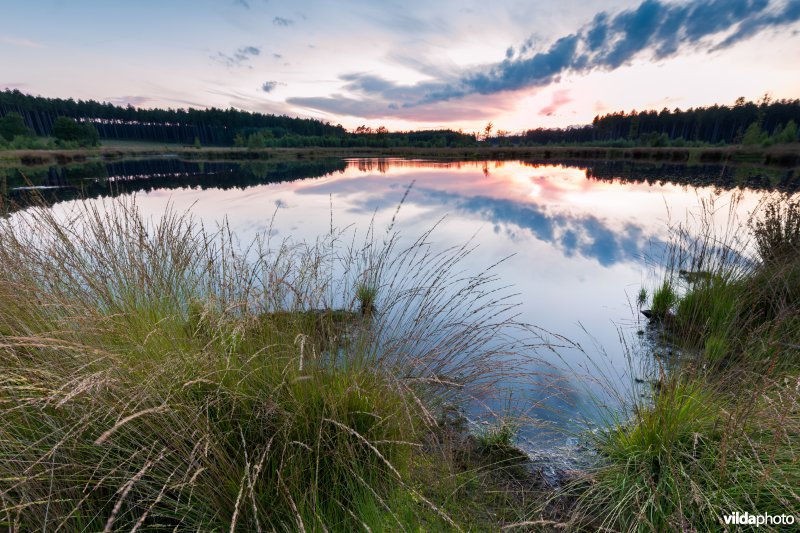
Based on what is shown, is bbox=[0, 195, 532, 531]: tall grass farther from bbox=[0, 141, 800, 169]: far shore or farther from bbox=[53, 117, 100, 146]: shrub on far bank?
bbox=[53, 117, 100, 146]: shrub on far bank

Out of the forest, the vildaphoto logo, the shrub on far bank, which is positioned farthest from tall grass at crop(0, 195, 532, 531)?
the shrub on far bank

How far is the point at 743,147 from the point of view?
40375 mm

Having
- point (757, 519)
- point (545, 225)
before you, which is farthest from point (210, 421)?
point (545, 225)

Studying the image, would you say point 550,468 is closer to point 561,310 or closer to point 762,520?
point 762,520

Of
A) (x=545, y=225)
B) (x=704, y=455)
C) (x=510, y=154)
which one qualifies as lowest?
(x=545, y=225)

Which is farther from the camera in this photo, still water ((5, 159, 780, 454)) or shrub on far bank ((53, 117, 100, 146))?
shrub on far bank ((53, 117, 100, 146))

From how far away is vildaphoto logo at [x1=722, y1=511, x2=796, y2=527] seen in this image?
1.45m

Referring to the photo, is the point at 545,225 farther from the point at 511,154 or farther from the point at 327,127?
the point at 327,127

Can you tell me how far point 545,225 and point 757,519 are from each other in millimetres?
11253

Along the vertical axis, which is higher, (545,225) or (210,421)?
(210,421)

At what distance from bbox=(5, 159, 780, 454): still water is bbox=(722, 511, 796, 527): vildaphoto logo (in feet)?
2.48

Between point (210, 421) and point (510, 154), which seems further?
point (510, 154)

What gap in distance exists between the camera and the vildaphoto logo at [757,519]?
4.75 feet

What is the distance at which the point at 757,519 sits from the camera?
4.87ft
